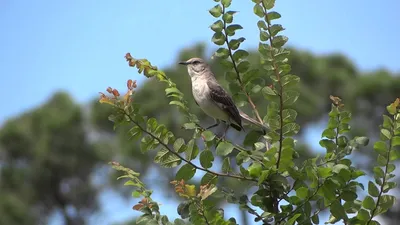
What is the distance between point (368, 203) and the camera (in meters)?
3.19

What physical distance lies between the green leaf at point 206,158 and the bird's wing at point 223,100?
8.09ft

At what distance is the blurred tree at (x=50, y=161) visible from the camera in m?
36.6

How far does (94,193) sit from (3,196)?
421cm

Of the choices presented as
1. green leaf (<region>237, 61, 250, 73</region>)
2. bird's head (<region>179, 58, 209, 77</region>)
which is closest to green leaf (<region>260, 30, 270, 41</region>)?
green leaf (<region>237, 61, 250, 73</region>)

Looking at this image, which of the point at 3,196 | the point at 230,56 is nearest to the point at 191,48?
the point at 3,196

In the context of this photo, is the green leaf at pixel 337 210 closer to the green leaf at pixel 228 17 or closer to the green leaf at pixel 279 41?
the green leaf at pixel 279 41

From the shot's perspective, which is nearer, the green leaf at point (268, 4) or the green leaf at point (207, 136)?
the green leaf at point (268, 4)

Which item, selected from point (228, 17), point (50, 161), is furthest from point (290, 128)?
point (50, 161)

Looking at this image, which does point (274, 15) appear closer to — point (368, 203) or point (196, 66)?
point (368, 203)

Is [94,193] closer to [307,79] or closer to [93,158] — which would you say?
[93,158]

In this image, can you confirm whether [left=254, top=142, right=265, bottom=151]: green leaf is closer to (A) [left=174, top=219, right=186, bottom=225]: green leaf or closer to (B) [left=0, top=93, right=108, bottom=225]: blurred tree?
(A) [left=174, top=219, right=186, bottom=225]: green leaf

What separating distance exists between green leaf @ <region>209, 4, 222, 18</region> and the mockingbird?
226 cm

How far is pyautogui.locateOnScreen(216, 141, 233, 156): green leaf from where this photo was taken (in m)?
3.35

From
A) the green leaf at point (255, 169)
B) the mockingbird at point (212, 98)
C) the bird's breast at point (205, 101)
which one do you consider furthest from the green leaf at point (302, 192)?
the bird's breast at point (205, 101)
